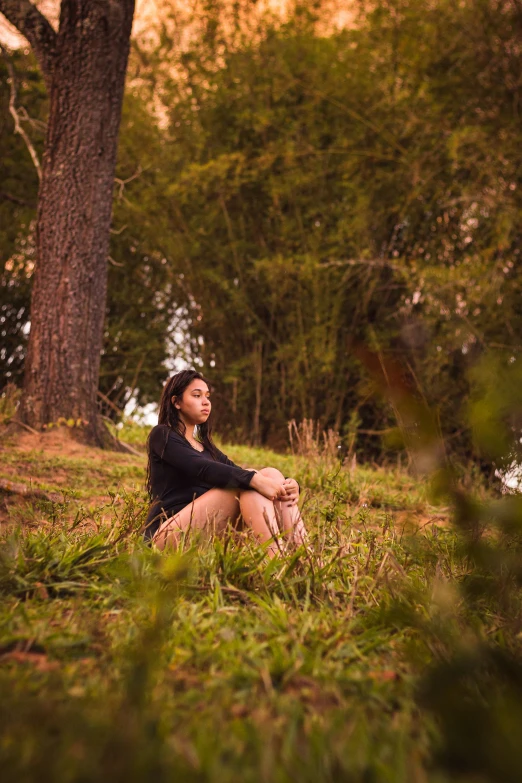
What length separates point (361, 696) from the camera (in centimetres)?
146

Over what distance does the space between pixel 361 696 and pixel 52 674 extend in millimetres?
602

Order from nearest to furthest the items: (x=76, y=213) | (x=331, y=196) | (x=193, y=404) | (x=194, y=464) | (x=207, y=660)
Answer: (x=207, y=660), (x=194, y=464), (x=193, y=404), (x=76, y=213), (x=331, y=196)

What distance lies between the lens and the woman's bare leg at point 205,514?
102 inches

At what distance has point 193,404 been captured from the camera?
10.5ft

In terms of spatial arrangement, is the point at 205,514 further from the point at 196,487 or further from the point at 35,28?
the point at 35,28

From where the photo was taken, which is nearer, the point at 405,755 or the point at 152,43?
the point at 405,755

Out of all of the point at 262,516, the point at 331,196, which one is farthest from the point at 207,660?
the point at 331,196

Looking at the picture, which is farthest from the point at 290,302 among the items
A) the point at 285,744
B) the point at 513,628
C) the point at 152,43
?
the point at 285,744

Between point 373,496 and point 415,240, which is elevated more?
point 415,240

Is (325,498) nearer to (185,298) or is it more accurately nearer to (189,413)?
(189,413)

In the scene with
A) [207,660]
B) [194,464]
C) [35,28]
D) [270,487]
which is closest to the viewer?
[207,660]

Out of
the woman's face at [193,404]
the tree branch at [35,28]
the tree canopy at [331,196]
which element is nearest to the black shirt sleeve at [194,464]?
the woman's face at [193,404]

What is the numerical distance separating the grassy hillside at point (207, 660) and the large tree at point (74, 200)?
263cm

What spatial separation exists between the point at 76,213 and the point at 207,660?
4.52 m
